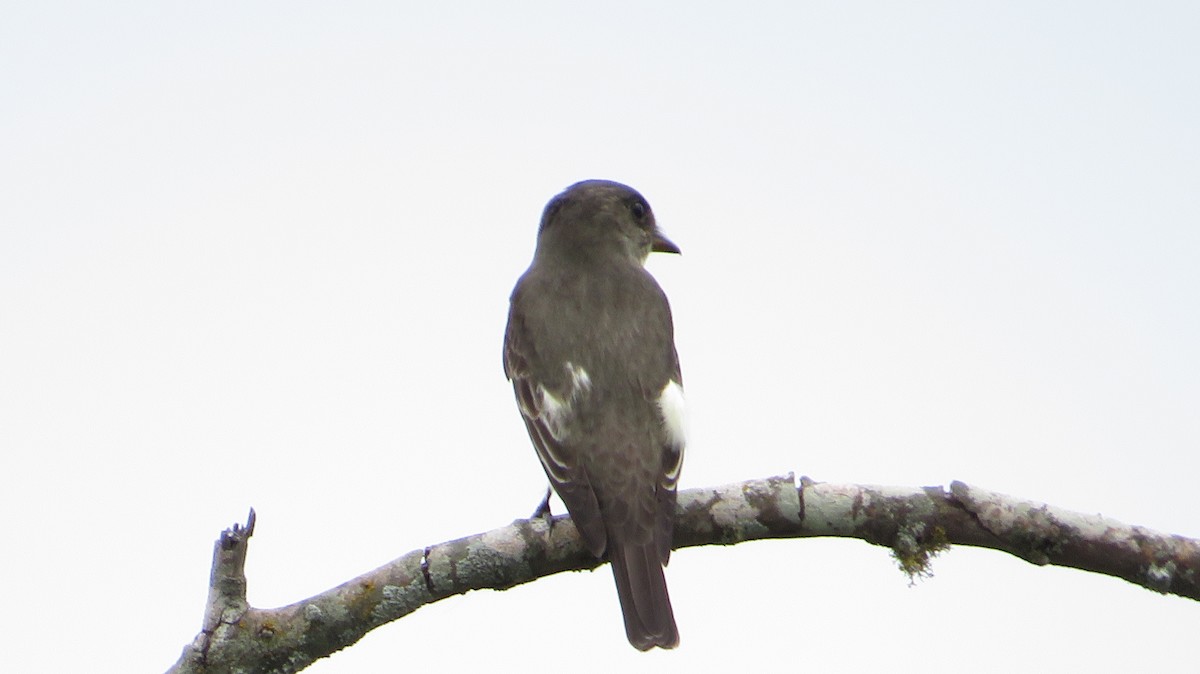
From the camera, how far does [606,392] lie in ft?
17.9

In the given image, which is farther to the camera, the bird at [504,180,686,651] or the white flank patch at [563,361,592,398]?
the white flank patch at [563,361,592,398]

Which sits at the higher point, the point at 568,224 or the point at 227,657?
the point at 568,224

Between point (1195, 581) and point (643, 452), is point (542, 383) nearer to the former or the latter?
Result: point (643, 452)

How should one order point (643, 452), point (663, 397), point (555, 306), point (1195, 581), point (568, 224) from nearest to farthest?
1. point (1195, 581)
2. point (643, 452)
3. point (663, 397)
4. point (555, 306)
5. point (568, 224)

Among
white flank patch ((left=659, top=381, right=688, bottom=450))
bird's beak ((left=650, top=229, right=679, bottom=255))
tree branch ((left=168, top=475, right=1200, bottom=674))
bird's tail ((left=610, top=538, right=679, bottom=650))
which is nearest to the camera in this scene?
tree branch ((left=168, top=475, right=1200, bottom=674))

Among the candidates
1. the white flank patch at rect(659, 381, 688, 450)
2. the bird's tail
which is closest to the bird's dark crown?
the white flank patch at rect(659, 381, 688, 450)

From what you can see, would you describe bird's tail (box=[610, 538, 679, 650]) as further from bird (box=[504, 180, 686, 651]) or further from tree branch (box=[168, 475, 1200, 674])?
tree branch (box=[168, 475, 1200, 674])

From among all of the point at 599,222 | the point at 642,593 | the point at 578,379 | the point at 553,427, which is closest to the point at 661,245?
the point at 599,222

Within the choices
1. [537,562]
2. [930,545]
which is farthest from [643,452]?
[930,545]

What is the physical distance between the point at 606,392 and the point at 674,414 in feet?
0.91

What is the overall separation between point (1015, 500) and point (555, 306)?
7.76ft

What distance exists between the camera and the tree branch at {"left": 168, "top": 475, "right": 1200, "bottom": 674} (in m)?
4.25

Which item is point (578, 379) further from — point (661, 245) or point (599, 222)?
point (661, 245)

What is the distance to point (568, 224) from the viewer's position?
6.91m
